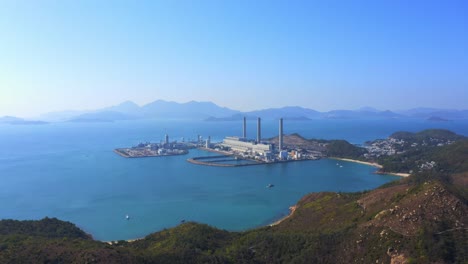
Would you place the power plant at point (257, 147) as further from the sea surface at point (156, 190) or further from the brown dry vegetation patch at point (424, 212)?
the brown dry vegetation patch at point (424, 212)

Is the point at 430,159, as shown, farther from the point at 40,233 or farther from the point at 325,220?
the point at 40,233

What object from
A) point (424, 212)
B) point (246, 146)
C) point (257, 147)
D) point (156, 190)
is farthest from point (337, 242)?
point (246, 146)

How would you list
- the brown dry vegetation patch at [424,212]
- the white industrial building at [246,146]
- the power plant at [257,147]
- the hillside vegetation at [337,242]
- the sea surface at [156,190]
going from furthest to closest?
the white industrial building at [246,146], the power plant at [257,147], the sea surface at [156,190], the brown dry vegetation patch at [424,212], the hillside vegetation at [337,242]

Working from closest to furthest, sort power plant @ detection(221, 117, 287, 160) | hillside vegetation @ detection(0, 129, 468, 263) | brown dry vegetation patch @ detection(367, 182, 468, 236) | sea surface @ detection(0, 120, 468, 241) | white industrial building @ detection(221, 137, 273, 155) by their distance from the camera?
hillside vegetation @ detection(0, 129, 468, 263)
brown dry vegetation patch @ detection(367, 182, 468, 236)
sea surface @ detection(0, 120, 468, 241)
power plant @ detection(221, 117, 287, 160)
white industrial building @ detection(221, 137, 273, 155)

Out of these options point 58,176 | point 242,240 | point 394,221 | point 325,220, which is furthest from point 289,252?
point 58,176

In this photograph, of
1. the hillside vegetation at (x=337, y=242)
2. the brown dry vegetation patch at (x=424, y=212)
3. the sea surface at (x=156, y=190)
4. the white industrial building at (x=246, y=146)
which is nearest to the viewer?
the hillside vegetation at (x=337, y=242)

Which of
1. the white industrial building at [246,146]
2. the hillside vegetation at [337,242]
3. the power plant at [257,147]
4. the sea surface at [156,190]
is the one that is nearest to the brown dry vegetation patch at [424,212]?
the hillside vegetation at [337,242]

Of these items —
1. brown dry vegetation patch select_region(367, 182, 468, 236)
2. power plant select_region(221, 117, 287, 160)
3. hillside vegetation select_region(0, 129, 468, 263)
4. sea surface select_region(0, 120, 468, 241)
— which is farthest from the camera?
power plant select_region(221, 117, 287, 160)

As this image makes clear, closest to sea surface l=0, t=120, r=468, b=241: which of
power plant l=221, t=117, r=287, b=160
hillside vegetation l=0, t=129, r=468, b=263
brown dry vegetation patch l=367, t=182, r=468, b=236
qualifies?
power plant l=221, t=117, r=287, b=160

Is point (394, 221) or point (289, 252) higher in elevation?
point (394, 221)

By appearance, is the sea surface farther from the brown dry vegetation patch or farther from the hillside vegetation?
the brown dry vegetation patch

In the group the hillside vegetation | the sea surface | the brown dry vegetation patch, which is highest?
the brown dry vegetation patch
